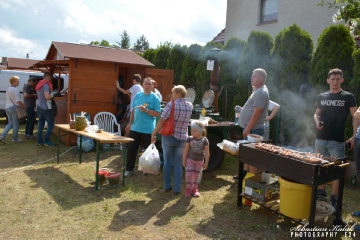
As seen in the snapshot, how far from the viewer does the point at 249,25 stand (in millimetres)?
13719

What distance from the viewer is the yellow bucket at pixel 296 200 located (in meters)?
3.60

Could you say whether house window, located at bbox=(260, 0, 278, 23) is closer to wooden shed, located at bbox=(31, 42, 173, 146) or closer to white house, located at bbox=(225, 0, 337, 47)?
white house, located at bbox=(225, 0, 337, 47)

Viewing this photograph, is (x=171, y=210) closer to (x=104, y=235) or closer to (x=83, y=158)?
(x=104, y=235)

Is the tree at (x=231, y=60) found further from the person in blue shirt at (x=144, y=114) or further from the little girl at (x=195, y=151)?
the little girl at (x=195, y=151)

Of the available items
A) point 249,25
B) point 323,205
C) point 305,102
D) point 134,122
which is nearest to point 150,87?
point 134,122

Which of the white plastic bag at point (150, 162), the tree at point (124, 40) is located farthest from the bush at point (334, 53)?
the tree at point (124, 40)

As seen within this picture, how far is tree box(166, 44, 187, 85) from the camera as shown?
12.3m

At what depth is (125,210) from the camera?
4387mm

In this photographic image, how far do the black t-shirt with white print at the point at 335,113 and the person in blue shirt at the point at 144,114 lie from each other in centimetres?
250

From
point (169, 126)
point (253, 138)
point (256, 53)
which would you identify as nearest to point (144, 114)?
point (169, 126)

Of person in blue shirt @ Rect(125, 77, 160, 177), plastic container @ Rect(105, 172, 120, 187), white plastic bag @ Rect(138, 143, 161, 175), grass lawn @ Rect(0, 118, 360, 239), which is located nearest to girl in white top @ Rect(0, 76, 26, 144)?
grass lawn @ Rect(0, 118, 360, 239)

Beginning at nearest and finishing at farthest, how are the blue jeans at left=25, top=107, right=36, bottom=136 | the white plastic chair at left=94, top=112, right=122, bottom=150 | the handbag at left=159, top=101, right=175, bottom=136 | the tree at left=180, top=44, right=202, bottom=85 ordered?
the handbag at left=159, top=101, right=175, bottom=136 → the white plastic chair at left=94, top=112, right=122, bottom=150 → the blue jeans at left=25, top=107, right=36, bottom=136 → the tree at left=180, top=44, right=202, bottom=85

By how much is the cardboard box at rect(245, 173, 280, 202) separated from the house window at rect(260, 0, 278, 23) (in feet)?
32.6

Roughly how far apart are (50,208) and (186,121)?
2199 millimetres
